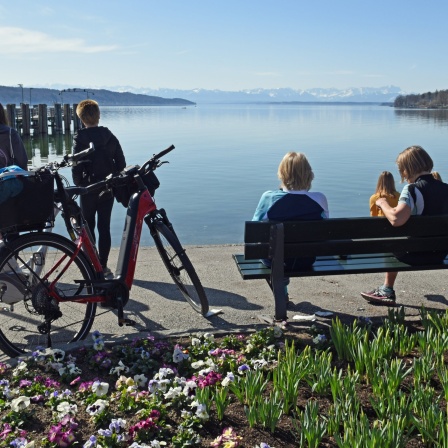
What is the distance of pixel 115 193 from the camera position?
5.84m

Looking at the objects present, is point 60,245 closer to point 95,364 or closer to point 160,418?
point 95,364

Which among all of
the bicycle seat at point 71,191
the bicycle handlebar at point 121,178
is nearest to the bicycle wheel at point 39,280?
the bicycle seat at point 71,191

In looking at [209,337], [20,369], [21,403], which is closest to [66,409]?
[21,403]

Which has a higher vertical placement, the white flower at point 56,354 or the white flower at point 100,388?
the white flower at point 100,388

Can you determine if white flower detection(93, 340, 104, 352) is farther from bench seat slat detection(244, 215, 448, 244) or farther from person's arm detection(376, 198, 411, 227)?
person's arm detection(376, 198, 411, 227)

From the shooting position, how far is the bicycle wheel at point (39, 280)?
4.71 m

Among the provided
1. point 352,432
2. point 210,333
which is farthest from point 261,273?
point 352,432

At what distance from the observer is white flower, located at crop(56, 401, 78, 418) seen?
3.50 meters

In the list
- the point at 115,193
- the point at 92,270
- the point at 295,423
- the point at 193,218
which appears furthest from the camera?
the point at 193,218

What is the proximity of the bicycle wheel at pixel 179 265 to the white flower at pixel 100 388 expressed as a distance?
1878 millimetres

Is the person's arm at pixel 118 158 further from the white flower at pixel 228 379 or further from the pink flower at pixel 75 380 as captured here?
the white flower at pixel 228 379

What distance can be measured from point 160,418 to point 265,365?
2.77ft

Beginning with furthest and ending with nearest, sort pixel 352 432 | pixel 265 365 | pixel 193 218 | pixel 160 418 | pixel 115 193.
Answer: pixel 193 218 → pixel 115 193 → pixel 265 365 → pixel 160 418 → pixel 352 432

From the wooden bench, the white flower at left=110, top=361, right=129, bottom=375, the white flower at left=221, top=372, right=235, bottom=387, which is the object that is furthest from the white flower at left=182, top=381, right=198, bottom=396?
the wooden bench
